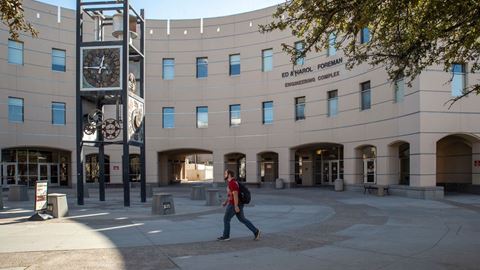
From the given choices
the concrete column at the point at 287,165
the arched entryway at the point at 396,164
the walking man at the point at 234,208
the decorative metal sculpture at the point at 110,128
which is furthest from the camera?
the concrete column at the point at 287,165

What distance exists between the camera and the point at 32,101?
35781mm

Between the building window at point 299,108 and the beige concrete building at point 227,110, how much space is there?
91mm

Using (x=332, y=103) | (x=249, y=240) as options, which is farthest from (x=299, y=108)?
(x=249, y=240)

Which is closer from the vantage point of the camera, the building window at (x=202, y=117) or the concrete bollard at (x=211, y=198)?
the concrete bollard at (x=211, y=198)

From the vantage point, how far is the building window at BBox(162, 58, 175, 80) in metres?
39.9

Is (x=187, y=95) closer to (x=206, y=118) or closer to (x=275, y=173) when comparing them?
(x=206, y=118)

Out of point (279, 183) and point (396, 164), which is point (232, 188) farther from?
point (279, 183)

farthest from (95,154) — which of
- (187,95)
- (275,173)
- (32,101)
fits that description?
(275,173)

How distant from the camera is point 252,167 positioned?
124 ft

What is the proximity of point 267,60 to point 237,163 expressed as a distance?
30.1ft

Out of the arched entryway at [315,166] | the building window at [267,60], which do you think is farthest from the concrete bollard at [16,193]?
the arched entryway at [315,166]

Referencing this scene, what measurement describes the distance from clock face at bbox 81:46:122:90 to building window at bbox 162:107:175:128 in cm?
1905

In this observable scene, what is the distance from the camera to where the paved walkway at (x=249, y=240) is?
8.65m

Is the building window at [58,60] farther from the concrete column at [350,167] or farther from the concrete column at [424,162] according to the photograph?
the concrete column at [424,162]
